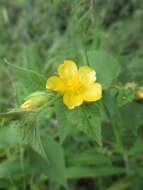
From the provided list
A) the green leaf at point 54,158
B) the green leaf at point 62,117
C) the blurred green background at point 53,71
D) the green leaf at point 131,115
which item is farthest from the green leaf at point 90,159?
the green leaf at point 62,117

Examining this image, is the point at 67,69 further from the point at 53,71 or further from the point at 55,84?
the point at 53,71

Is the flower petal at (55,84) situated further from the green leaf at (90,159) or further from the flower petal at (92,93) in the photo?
the green leaf at (90,159)

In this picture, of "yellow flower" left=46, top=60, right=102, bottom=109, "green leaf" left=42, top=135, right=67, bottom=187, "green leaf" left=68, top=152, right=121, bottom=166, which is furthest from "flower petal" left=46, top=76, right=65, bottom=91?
"green leaf" left=68, top=152, right=121, bottom=166

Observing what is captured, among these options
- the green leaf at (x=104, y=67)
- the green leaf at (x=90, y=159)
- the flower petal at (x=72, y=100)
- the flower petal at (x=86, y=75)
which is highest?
the green leaf at (x=104, y=67)

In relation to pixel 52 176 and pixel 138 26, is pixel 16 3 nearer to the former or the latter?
pixel 138 26

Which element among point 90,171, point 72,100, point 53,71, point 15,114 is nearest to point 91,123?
point 72,100

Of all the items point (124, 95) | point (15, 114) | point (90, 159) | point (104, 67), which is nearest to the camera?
point (15, 114)
